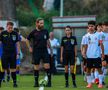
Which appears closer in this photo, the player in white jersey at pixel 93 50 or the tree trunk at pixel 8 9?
the player in white jersey at pixel 93 50

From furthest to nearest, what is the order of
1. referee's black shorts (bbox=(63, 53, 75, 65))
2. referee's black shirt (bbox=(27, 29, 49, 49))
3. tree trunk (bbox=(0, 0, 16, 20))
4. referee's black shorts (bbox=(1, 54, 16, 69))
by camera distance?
tree trunk (bbox=(0, 0, 16, 20)) → referee's black shorts (bbox=(63, 53, 75, 65)) → referee's black shirt (bbox=(27, 29, 49, 49)) → referee's black shorts (bbox=(1, 54, 16, 69))

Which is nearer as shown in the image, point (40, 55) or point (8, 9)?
point (40, 55)

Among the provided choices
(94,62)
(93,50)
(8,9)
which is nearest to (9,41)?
(93,50)

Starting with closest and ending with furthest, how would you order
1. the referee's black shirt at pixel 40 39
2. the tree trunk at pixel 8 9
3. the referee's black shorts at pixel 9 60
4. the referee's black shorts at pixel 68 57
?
1. the referee's black shorts at pixel 9 60
2. the referee's black shirt at pixel 40 39
3. the referee's black shorts at pixel 68 57
4. the tree trunk at pixel 8 9

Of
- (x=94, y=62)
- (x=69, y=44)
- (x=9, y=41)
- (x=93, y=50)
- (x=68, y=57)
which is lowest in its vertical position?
(x=94, y=62)

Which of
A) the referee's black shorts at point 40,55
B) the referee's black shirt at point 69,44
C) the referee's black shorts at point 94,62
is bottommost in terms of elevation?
the referee's black shorts at point 94,62

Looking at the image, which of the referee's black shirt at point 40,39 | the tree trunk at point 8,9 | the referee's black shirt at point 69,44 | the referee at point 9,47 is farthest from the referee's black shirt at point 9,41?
the tree trunk at point 8,9

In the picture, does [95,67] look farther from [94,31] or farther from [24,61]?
[24,61]

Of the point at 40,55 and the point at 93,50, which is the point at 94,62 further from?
the point at 40,55

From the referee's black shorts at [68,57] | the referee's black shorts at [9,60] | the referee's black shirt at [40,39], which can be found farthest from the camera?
the referee's black shorts at [68,57]

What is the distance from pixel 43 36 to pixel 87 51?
1543mm

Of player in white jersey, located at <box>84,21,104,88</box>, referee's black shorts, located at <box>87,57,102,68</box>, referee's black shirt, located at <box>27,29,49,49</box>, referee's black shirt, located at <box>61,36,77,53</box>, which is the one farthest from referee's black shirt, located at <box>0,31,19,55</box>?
referee's black shorts, located at <box>87,57,102,68</box>

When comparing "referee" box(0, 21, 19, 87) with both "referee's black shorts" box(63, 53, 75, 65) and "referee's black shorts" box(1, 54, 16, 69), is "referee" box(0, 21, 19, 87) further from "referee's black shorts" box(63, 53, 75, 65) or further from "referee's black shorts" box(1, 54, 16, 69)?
"referee's black shorts" box(63, 53, 75, 65)

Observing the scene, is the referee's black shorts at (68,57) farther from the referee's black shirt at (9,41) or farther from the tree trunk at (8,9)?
the tree trunk at (8,9)
